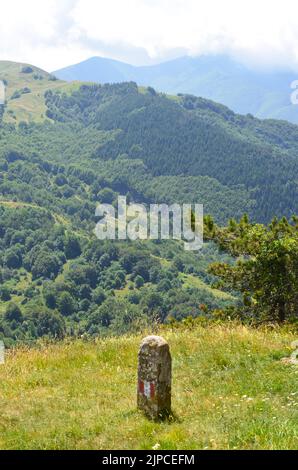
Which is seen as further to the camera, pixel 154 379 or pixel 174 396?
pixel 174 396

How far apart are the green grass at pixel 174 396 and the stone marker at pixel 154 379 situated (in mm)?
219

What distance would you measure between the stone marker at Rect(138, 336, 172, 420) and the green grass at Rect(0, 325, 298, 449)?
0.72 ft

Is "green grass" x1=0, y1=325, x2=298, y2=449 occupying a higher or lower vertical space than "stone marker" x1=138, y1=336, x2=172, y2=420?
lower

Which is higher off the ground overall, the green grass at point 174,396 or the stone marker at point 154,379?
the stone marker at point 154,379

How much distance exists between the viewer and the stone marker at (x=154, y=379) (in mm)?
8156

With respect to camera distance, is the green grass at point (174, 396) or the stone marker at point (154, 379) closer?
the green grass at point (174, 396)

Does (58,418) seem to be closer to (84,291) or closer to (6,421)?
(6,421)

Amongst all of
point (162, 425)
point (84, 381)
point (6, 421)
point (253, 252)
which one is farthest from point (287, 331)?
point (253, 252)

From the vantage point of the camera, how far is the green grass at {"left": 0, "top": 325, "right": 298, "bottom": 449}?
7.29 m

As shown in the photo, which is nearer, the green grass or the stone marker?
the green grass

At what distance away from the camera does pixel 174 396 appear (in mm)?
9023

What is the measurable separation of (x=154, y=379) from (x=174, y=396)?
1.02 metres

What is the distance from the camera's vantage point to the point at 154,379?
8211mm

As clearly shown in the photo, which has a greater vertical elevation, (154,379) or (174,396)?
(154,379)
